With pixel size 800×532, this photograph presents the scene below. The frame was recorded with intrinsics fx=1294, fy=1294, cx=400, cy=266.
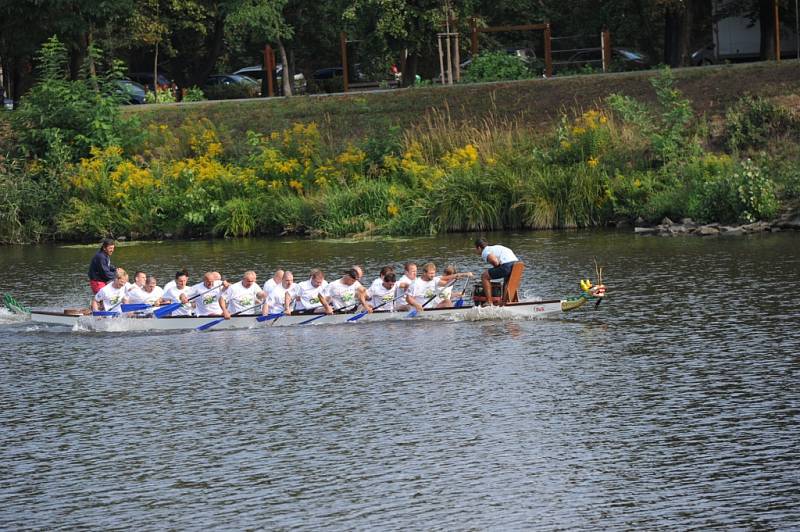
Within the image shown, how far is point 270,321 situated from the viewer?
2678 cm

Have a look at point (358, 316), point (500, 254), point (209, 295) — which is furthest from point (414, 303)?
point (209, 295)

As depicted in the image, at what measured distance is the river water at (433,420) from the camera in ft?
48.0

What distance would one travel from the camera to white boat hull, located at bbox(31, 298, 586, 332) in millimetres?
25750

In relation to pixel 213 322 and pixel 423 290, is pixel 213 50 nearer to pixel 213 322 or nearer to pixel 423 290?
pixel 213 322

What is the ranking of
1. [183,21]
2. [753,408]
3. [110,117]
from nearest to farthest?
1. [753,408]
2. [110,117]
3. [183,21]

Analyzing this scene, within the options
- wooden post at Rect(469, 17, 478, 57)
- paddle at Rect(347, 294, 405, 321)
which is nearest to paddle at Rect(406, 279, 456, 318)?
paddle at Rect(347, 294, 405, 321)

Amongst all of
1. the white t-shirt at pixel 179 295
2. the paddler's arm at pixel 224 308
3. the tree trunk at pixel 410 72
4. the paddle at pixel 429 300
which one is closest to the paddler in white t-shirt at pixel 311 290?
the paddler's arm at pixel 224 308

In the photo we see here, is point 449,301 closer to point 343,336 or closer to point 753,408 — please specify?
point 343,336

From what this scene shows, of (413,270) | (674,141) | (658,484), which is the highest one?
(674,141)

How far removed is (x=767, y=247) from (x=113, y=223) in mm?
22254

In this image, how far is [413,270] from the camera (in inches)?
1040

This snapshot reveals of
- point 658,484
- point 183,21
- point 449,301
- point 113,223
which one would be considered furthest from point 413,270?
point 183,21

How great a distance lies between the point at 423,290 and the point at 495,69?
24.8 metres

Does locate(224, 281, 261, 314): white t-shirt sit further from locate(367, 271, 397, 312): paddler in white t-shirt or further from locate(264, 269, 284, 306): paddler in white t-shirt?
locate(367, 271, 397, 312): paddler in white t-shirt
